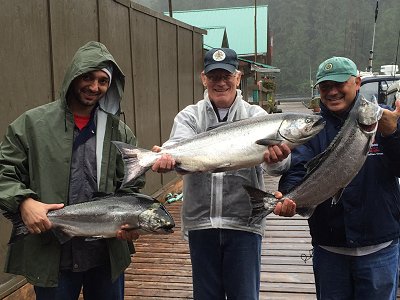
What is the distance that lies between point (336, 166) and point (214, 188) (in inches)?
31.9

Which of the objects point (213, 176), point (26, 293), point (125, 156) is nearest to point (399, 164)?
point (213, 176)

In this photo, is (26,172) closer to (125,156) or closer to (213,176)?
(125,156)

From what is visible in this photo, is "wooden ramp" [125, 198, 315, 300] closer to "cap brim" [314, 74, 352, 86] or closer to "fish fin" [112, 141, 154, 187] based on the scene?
"fish fin" [112, 141, 154, 187]

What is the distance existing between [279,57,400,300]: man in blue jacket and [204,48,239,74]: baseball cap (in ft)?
1.87

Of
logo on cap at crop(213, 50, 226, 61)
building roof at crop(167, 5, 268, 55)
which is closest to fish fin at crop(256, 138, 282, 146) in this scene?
logo on cap at crop(213, 50, 226, 61)

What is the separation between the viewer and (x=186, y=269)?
5.14m

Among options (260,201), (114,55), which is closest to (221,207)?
(260,201)

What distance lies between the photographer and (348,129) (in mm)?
2555

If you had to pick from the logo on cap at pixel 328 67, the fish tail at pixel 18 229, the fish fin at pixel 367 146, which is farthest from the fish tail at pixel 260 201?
the fish tail at pixel 18 229

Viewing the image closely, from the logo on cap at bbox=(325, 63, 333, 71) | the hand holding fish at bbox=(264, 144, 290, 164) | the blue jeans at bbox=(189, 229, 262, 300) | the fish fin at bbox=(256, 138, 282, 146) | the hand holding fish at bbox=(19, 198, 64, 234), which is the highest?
the logo on cap at bbox=(325, 63, 333, 71)

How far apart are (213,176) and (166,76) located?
5.89 m

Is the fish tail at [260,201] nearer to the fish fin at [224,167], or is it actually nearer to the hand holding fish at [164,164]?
the fish fin at [224,167]

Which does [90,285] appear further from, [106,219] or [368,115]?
[368,115]

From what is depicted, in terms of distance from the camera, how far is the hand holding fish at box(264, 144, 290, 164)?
2594mm
